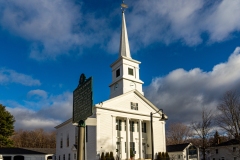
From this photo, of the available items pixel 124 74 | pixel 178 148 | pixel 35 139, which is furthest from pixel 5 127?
pixel 178 148

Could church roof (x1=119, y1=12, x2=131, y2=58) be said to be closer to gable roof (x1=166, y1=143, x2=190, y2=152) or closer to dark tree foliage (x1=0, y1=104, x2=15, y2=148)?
gable roof (x1=166, y1=143, x2=190, y2=152)

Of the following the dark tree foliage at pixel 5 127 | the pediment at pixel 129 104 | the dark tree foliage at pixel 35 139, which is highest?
the pediment at pixel 129 104

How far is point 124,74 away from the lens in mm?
41812

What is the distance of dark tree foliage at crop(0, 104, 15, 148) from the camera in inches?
2222

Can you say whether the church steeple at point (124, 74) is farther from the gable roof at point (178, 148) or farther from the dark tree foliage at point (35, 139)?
the dark tree foliage at point (35, 139)

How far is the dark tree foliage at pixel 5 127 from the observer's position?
2222 inches

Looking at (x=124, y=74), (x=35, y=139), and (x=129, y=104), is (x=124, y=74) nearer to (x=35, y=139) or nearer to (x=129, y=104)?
(x=129, y=104)

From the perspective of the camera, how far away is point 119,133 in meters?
36.6

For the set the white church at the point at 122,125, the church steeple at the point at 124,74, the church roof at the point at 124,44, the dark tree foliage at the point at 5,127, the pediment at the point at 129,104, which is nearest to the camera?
the white church at the point at 122,125

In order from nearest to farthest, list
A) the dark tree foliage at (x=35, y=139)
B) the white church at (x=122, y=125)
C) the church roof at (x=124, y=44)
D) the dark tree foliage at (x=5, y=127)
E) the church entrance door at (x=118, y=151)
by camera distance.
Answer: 1. the white church at (x=122, y=125)
2. the church entrance door at (x=118, y=151)
3. the church roof at (x=124, y=44)
4. the dark tree foliage at (x=5, y=127)
5. the dark tree foliage at (x=35, y=139)

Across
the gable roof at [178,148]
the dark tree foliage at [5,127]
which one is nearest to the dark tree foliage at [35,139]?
the dark tree foliage at [5,127]

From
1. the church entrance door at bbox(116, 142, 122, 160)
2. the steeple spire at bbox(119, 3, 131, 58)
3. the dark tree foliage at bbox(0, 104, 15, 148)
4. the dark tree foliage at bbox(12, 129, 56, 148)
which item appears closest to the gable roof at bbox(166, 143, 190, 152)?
the church entrance door at bbox(116, 142, 122, 160)

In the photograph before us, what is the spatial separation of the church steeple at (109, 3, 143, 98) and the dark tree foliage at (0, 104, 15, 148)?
1149 inches

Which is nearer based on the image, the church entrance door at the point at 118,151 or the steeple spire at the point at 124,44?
the church entrance door at the point at 118,151
